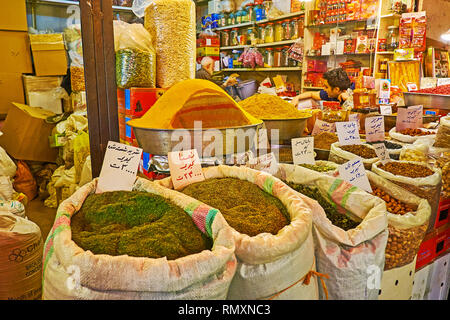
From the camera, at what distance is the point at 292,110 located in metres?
1.43

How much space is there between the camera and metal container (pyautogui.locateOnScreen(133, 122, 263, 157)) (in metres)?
0.97

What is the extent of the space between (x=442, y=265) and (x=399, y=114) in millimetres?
918

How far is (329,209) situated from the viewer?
0.95 metres

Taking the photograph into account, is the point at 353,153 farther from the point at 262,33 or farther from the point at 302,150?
the point at 262,33

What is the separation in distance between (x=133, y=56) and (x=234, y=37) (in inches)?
146

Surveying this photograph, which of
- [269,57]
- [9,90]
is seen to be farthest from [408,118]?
[9,90]

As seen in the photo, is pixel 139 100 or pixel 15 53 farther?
pixel 15 53

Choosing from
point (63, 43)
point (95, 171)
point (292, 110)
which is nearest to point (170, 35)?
point (292, 110)

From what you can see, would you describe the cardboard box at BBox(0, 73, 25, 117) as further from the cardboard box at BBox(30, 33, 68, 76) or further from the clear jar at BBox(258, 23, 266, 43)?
the clear jar at BBox(258, 23, 266, 43)

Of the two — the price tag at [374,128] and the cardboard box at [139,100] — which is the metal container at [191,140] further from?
the price tag at [374,128]

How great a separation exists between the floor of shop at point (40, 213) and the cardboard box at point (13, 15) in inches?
61.8

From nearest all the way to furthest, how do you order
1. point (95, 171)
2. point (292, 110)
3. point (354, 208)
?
point (354, 208), point (95, 171), point (292, 110)

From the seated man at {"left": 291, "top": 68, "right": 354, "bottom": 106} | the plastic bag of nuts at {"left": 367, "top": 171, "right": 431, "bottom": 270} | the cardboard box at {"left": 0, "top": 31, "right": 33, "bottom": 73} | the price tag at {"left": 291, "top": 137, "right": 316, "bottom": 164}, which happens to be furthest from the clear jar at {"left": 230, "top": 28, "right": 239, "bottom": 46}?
the plastic bag of nuts at {"left": 367, "top": 171, "right": 431, "bottom": 270}
